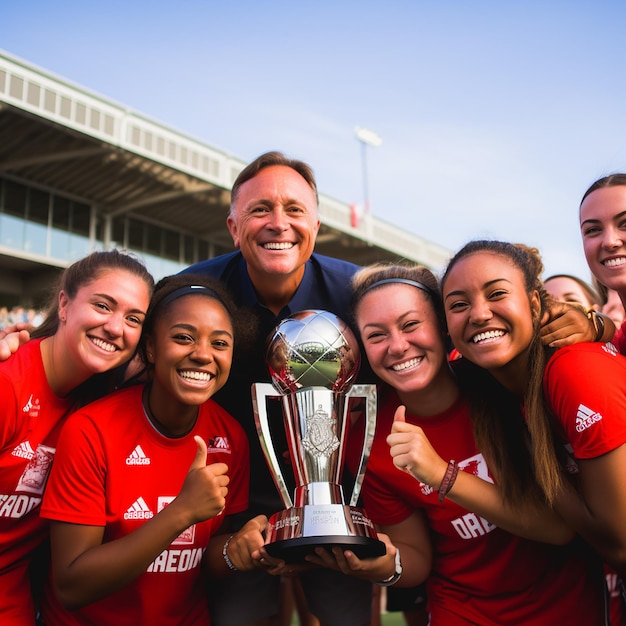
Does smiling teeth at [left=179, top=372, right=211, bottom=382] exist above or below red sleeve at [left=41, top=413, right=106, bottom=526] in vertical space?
above

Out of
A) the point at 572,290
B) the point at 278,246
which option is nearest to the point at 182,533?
the point at 278,246

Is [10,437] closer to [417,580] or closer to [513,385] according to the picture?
[417,580]

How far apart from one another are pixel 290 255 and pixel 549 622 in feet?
5.93

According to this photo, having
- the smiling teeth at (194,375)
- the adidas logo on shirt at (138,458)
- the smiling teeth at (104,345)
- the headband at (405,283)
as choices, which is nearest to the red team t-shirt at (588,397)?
the headband at (405,283)

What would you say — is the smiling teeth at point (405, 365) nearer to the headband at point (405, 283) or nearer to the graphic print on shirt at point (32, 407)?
the headband at point (405, 283)

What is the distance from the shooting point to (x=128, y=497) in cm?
235

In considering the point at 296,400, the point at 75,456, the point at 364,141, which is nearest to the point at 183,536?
the point at 75,456

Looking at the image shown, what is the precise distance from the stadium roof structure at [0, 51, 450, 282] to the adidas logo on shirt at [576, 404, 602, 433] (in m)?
14.3

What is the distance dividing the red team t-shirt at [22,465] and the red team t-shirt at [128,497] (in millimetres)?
142

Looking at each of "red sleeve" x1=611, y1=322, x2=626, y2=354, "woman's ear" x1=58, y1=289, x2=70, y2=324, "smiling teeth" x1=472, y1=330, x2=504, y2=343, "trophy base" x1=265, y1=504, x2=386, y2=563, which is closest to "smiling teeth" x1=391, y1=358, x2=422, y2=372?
"smiling teeth" x1=472, y1=330, x2=504, y2=343

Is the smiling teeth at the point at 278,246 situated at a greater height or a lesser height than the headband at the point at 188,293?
greater

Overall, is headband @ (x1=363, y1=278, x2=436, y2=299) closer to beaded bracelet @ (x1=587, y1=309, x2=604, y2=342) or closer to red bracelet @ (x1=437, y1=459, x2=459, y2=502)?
beaded bracelet @ (x1=587, y1=309, x2=604, y2=342)

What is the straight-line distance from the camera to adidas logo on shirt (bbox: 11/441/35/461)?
94.3 inches

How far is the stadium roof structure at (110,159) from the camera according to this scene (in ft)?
46.7
